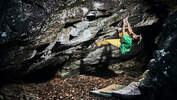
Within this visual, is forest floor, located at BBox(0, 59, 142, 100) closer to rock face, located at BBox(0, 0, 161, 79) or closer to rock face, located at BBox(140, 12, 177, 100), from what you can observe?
rock face, located at BBox(0, 0, 161, 79)

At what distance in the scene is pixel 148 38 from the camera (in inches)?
494

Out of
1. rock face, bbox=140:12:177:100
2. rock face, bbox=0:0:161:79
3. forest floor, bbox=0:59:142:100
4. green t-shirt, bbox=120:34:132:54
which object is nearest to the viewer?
rock face, bbox=140:12:177:100

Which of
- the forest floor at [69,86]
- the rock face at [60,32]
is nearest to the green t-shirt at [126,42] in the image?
the rock face at [60,32]

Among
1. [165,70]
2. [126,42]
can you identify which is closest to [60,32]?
[126,42]

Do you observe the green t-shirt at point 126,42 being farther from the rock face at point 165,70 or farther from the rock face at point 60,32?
the rock face at point 165,70

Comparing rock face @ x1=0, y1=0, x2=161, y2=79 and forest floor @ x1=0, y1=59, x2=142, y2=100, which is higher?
rock face @ x1=0, y1=0, x2=161, y2=79

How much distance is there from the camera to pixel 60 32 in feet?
29.2

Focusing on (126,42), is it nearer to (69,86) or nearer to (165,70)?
(165,70)

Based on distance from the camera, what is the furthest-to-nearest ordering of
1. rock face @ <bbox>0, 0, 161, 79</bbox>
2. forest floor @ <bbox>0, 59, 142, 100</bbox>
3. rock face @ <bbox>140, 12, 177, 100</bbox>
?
forest floor @ <bbox>0, 59, 142, 100</bbox> → rock face @ <bbox>0, 0, 161, 79</bbox> → rock face @ <bbox>140, 12, 177, 100</bbox>

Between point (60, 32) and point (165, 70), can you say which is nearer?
point (165, 70)

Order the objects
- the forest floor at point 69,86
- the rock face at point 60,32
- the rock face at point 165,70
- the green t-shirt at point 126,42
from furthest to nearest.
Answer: the green t-shirt at point 126,42 → the forest floor at point 69,86 → the rock face at point 60,32 → the rock face at point 165,70

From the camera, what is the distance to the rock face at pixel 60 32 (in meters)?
7.77

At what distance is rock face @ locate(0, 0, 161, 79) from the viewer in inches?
306

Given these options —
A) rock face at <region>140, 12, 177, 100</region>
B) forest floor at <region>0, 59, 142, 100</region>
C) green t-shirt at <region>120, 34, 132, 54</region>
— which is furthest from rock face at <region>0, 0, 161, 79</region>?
rock face at <region>140, 12, 177, 100</region>
